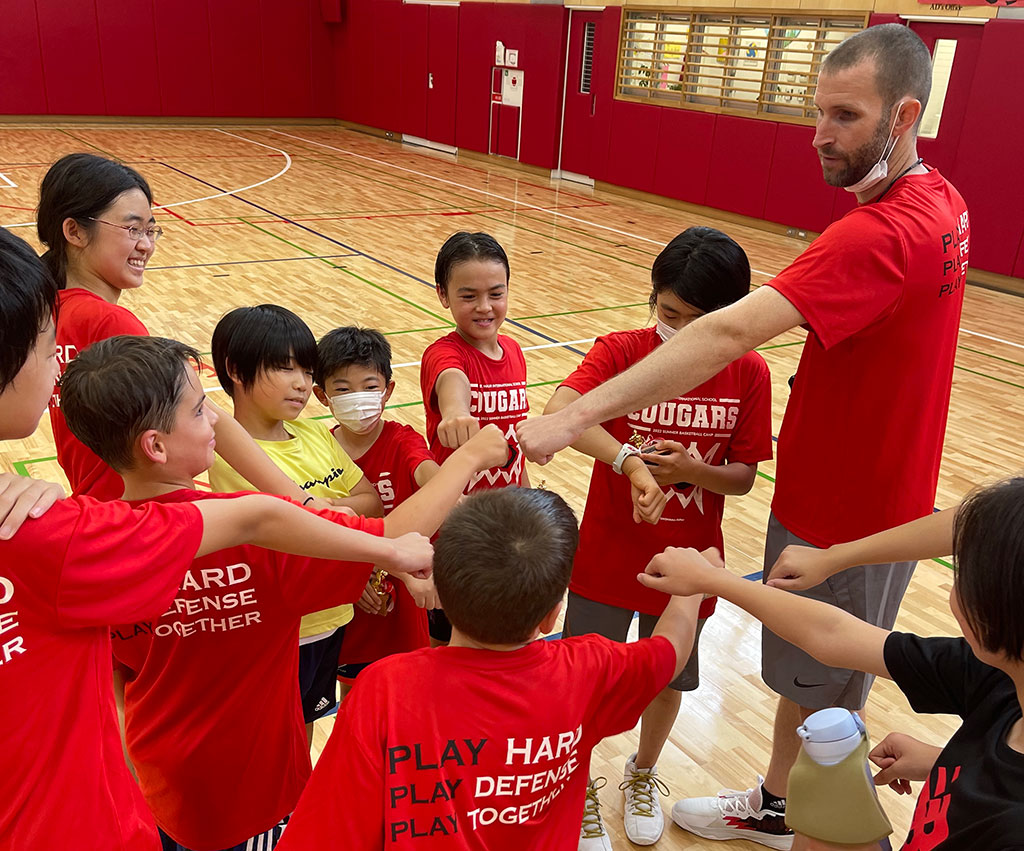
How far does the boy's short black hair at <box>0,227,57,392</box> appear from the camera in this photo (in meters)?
1.11

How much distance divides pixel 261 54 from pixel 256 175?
19.9 feet

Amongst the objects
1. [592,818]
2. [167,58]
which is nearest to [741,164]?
[592,818]

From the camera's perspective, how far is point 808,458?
212 centimetres

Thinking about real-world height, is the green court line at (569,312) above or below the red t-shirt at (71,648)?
below

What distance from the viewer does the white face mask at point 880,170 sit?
196cm

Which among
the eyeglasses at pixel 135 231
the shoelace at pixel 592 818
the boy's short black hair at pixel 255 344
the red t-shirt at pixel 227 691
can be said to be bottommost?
the shoelace at pixel 592 818

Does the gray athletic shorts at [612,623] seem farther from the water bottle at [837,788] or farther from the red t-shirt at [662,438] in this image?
the water bottle at [837,788]

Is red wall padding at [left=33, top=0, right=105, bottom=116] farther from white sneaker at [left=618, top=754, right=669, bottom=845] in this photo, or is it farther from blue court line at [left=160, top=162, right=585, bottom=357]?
white sneaker at [left=618, top=754, right=669, bottom=845]

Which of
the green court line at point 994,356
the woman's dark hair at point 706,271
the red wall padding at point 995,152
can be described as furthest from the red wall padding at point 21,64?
the woman's dark hair at point 706,271

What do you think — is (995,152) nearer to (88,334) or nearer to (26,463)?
(26,463)

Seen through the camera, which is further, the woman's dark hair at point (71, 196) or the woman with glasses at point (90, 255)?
the woman's dark hair at point (71, 196)

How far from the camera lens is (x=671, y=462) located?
2.15 meters

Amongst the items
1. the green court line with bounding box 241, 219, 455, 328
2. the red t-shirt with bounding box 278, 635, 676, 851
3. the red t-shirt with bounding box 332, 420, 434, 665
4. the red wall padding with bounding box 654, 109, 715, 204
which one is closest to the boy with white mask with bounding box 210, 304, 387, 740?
the red t-shirt with bounding box 332, 420, 434, 665

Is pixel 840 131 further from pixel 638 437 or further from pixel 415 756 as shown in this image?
pixel 415 756
